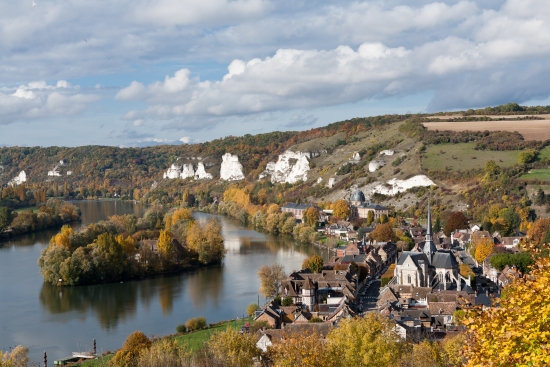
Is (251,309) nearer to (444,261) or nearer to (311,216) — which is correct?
(444,261)

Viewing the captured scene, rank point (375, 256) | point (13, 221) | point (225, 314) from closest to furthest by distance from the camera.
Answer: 1. point (225, 314)
2. point (375, 256)
3. point (13, 221)

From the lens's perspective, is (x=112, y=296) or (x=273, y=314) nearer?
(x=273, y=314)

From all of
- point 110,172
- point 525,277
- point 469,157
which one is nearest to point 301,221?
point 469,157

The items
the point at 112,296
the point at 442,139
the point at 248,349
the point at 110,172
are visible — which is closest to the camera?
the point at 248,349

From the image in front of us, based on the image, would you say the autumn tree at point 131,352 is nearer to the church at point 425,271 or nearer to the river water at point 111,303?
the river water at point 111,303

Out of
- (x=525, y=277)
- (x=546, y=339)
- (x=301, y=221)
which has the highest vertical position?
(x=525, y=277)

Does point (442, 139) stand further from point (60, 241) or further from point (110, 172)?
point (110, 172)

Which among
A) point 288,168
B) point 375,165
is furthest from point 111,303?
point 288,168
